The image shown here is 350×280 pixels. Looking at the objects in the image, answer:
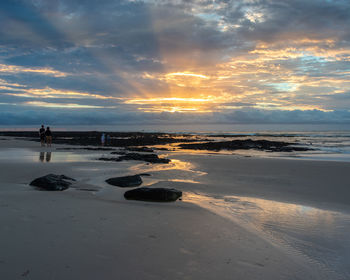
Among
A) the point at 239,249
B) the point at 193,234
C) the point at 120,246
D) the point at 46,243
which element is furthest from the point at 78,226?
the point at 239,249

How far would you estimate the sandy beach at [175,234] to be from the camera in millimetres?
4043

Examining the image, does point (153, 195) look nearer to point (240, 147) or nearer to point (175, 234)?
point (175, 234)

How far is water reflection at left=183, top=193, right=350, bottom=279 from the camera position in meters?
4.73

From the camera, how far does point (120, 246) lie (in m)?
4.73

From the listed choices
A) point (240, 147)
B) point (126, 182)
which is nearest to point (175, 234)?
point (126, 182)

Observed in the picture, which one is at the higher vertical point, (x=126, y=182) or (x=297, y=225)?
(x=126, y=182)

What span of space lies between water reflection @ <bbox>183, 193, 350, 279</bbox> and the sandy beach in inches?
0.8

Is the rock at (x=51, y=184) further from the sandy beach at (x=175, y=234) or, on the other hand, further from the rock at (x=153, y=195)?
the rock at (x=153, y=195)

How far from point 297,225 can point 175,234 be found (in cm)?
292

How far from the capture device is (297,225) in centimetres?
637

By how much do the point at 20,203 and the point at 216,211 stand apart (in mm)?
4929

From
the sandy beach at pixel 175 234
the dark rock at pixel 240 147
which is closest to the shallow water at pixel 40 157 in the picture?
the sandy beach at pixel 175 234

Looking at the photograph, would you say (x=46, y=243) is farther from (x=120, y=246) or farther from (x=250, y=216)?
(x=250, y=216)

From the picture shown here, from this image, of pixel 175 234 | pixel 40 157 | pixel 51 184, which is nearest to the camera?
pixel 175 234
